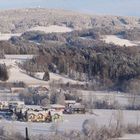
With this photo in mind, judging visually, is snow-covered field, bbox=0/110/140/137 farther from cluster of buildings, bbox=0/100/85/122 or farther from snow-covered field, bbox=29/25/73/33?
snow-covered field, bbox=29/25/73/33

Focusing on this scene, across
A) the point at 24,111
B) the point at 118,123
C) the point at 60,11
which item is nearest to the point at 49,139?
the point at 118,123

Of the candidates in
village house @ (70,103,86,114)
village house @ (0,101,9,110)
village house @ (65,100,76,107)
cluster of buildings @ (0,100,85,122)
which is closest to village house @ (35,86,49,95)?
village house @ (65,100,76,107)

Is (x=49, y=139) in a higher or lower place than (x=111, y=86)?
higher

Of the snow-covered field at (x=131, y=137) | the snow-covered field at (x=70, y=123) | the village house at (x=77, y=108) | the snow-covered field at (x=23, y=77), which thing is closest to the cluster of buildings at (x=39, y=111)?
the village house at (x=77, y=108)

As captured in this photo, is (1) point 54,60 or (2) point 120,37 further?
(2) point 120,37

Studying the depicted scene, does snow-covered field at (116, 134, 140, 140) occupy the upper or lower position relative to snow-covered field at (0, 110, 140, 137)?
upper

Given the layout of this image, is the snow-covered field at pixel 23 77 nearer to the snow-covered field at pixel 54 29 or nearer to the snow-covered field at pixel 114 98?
the snow-covered field at pixel 114 98

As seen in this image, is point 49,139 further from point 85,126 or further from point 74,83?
point 74,83

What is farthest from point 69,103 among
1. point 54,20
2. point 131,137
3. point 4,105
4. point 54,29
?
point 54,20
